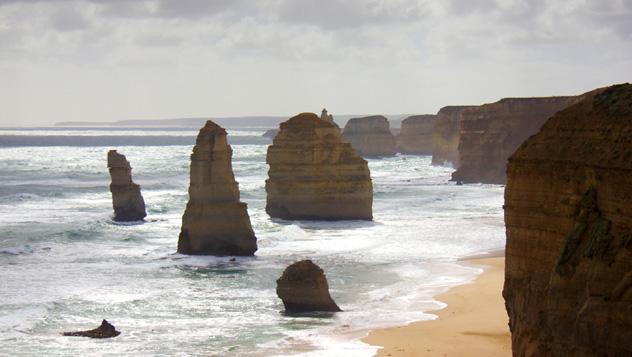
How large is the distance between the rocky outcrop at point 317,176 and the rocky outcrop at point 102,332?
29.7 meters

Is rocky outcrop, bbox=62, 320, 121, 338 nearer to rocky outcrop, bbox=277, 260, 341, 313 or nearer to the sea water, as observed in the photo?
the sea water

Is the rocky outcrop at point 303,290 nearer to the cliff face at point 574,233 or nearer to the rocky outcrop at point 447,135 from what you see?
the cliff face at point 574,233

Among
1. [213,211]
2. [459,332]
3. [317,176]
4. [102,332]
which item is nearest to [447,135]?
[317,176]

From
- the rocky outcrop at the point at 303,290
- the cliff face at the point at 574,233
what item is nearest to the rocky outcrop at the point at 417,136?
the rocky outcrop at the point at 303,290

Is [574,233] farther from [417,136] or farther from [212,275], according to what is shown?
[417,136]

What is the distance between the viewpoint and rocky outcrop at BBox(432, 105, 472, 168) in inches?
4941

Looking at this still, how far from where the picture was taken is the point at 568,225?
18250 mm

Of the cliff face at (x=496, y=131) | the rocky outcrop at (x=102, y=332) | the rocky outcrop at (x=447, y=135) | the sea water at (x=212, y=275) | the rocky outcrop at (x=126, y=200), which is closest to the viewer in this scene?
the sea water at (x=212, y=275)

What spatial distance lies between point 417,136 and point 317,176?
4199 inches

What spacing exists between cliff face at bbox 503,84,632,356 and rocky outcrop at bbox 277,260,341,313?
42.1ft

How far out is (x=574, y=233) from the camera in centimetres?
1753

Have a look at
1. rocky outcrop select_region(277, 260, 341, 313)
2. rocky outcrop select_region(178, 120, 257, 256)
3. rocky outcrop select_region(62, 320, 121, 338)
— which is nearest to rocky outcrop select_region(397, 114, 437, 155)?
rocky outcrop select_region(178, 120, 257, 256)

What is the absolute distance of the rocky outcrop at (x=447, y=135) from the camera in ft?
412

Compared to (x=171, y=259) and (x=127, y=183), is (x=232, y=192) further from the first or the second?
(x=127, y=183)
